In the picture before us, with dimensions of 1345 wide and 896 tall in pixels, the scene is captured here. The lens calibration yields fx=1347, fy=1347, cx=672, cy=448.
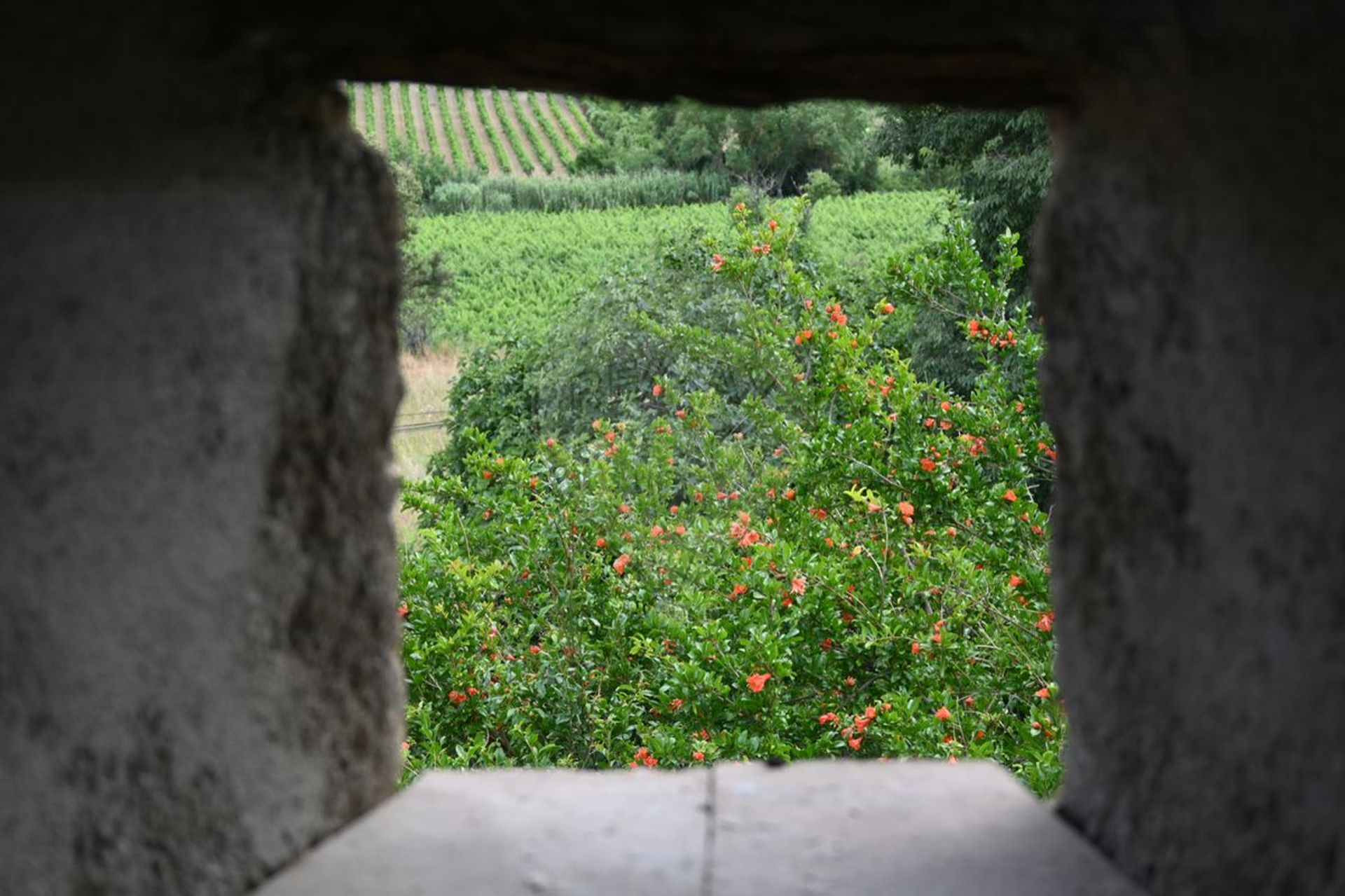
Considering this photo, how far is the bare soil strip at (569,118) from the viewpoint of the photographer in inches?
1281

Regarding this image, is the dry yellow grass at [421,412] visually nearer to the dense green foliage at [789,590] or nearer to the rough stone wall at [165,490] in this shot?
the dense green foliage at [789,590]

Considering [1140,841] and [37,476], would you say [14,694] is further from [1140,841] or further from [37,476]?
[1140,841]

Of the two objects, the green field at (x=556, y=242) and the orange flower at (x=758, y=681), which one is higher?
the green field at (x=556, y=242)

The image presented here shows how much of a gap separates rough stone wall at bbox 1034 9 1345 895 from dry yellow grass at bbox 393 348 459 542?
8.91 metres

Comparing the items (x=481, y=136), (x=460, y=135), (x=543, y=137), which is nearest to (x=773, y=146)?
(x=543, y=137)

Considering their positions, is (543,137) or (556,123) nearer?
(543,137)

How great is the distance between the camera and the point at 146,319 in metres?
1.20

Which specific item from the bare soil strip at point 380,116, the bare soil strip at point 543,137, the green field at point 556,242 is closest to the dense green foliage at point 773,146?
the green field at point 556,242

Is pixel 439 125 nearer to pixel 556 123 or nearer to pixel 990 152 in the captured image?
pixel 556 123

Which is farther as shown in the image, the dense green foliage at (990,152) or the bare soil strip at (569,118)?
the bare soil strip at (569,118)

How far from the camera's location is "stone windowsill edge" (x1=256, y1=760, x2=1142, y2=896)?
1.34 meters

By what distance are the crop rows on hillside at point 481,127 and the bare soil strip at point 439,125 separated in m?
0.02

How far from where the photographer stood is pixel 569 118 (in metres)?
35.2

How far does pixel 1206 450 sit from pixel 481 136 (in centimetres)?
3411
